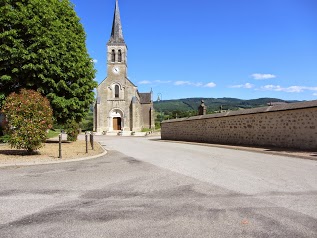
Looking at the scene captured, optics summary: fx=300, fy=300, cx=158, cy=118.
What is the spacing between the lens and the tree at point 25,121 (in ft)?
36.1

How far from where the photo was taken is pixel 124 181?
21.8 feet

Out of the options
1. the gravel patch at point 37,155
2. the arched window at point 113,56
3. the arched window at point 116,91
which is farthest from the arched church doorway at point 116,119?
the gravel patch at point 37,155

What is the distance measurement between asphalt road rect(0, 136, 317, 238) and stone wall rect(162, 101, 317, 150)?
563 centimetres

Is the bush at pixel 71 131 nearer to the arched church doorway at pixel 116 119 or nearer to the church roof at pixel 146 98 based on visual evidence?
the arched church doorway at pixel 116 119

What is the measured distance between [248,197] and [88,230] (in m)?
2.81

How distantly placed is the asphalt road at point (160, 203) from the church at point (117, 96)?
156 feet

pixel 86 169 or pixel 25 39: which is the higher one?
pixel 25 39

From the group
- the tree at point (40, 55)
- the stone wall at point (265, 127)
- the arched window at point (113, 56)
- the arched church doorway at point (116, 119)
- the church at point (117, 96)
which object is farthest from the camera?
the arched window at point (113, 56)

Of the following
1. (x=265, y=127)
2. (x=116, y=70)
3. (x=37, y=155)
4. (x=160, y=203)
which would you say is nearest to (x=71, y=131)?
(x=37, y=155)

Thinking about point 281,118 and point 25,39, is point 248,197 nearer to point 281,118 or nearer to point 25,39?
point 281,118

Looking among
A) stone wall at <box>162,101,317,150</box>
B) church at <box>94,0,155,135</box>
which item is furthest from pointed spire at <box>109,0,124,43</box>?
stone wall at <box>162,101,317,150</box>

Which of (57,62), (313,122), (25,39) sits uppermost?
(25,39)

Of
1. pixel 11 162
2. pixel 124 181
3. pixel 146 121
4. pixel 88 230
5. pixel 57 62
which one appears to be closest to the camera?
pixel 88 230

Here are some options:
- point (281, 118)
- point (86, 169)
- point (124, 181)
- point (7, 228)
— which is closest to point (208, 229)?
point (7, 228)
